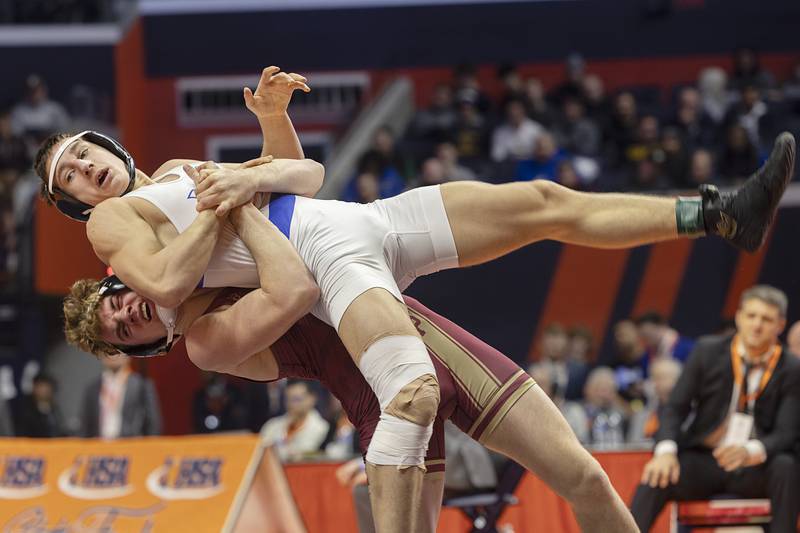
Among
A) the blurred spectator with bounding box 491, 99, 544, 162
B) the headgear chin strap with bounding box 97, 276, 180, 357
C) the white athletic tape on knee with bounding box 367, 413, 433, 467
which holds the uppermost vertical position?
the blurred spectator with bounding box 491, 99, 544, 162

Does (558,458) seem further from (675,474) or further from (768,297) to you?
(768,297)

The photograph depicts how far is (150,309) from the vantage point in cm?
373

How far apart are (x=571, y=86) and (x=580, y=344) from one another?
376 centimetres

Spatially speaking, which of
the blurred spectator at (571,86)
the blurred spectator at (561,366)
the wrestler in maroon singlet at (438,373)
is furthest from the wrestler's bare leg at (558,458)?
the blurred spectator at (571,86)

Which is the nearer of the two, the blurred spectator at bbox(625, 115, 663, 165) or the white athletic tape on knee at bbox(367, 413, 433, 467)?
the white athletic tape on knee at bbox(367, 413, 433, 467)

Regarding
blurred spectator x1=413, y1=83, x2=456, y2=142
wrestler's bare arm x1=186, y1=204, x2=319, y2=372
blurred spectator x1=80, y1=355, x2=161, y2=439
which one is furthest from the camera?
blurred spectator x1=413, y1=83, x2=456, y2=142

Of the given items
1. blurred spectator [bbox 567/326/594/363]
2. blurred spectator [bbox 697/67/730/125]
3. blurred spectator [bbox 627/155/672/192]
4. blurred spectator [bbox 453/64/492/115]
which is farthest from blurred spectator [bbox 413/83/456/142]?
blurred spectator [bbox 567/326/594/363]

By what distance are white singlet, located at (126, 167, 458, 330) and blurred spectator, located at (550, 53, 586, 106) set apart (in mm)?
8675

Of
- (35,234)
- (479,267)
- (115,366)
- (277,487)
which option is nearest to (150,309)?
(277,487)

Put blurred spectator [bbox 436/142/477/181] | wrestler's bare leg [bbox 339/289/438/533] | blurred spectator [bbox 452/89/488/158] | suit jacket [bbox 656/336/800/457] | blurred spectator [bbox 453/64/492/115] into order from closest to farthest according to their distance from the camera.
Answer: wrestler's bare leg [bbox 339/289/438/533] < suit jacket [bbox 656/336/800/457] < blurred spectator [bbox 436/142/477/181] < blurred spectator [bbox 452/89/488/158] < blurred spectator [bbox 453/64/492/115]

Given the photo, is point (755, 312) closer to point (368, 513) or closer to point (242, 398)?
point (368, 513)

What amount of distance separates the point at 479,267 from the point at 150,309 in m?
6.79

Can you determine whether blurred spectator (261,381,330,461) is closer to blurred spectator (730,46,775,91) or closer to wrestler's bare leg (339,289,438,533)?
wrestler's bare leg (339,289,438,533)

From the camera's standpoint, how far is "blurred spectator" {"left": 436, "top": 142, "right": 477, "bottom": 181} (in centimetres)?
1046
